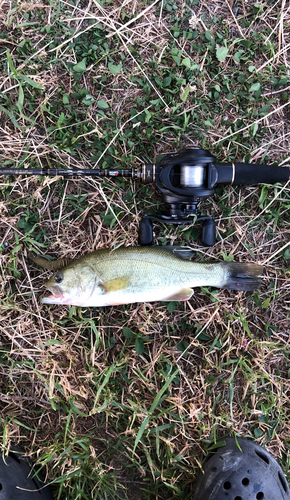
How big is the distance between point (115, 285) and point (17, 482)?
210cm

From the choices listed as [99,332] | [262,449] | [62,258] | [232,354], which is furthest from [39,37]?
[262,449]

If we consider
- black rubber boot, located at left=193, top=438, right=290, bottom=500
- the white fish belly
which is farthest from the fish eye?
black rubber boot, located at left=193, top=438, right=290, bottom=500

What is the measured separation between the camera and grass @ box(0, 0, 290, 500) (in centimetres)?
294

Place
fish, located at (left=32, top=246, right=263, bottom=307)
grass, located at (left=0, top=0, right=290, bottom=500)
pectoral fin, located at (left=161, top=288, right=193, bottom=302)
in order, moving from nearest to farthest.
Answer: fish, located at (left=32, top=246, right=263, bottom=307), pectoral fin, located at (left=161, top=288, right=193, bottom=302), grass, located at (left=0, top=0, right=290, bottom=500)

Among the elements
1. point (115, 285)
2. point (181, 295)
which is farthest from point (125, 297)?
point (181, 295)

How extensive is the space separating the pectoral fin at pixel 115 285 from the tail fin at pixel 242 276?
0.92 m

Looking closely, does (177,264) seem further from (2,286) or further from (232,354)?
(2,286)

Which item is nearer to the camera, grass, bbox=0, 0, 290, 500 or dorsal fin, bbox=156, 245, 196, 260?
dorsal fin, bbox=156, 245, 196, 260

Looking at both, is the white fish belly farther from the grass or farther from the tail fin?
the tail fin

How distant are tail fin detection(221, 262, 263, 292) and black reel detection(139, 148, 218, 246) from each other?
1.85 ft

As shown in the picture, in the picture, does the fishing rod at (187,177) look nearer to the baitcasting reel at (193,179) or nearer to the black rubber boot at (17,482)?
the baitcasting reel at (193,179)

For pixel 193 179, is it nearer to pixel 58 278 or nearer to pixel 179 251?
pixel 179 251

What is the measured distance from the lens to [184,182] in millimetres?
2564

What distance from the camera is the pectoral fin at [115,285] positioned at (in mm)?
2699
